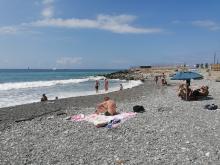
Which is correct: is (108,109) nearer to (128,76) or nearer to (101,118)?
(101,118)

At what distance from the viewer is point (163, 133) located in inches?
521

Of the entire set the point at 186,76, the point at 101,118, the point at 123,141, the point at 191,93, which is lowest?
the point at 123,141

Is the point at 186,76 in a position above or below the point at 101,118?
above

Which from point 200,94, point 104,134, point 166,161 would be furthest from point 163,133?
point 200,94

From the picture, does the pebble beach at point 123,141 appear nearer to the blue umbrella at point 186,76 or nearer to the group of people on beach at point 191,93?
the group of people on beach at point 191,93

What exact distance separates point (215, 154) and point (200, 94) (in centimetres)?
1361

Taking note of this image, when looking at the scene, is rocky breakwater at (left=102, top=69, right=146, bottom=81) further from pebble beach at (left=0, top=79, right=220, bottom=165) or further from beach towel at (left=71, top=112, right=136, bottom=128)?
pebble beach at (left=0, top=79, right=220, bottom=165)

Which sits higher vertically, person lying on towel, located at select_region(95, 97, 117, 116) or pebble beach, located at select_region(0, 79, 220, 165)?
person lying on towel, located at select_region(95, 97, 117, 116)

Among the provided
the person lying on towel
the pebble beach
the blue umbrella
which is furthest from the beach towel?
the blue umbrella

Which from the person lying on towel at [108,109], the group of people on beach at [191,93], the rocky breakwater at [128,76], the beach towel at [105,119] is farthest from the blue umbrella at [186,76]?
the rocky breakwater at [128,76]

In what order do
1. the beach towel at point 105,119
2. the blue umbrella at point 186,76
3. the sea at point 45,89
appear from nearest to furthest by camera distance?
the beach towel at point 105,119
the blue umbrella at point 186,76
the sea at point 45,89

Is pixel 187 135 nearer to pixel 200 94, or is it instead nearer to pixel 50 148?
pixel 50 148

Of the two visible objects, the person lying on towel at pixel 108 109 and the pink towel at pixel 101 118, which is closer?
the pink towel at pixel 101 118

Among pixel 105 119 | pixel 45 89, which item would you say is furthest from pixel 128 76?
pixel 105 119
